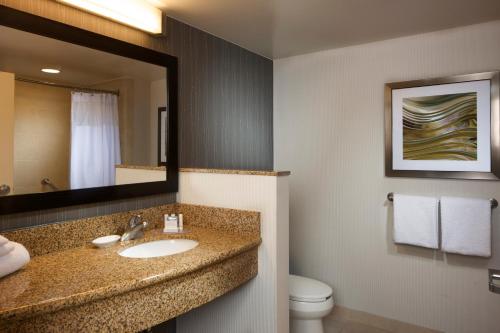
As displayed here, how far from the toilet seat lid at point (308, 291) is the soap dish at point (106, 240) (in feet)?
3.66

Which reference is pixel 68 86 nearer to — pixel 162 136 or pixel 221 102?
pixel 162 136

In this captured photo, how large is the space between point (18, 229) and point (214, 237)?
844 mm

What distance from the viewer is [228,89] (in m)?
2.46

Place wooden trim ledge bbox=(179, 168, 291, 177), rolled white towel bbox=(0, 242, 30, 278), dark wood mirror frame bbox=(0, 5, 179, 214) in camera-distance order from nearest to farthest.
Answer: rolled white towel bbox=(0, 242, 30, 278)
dark wood mirror frame bbox=(0, 5, 179, 214)
wooden trim ledge bbox=(179, 168, 291, 177)

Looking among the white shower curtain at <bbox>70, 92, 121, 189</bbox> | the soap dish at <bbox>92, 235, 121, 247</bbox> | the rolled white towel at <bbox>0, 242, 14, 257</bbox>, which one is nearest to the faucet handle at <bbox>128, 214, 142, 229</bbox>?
the soap dish at <bbox>92, 235, 121, 247</bbox>

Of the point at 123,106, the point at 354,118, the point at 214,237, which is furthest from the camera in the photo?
the point at 354,118

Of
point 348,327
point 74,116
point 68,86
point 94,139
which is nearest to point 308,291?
point 348,327

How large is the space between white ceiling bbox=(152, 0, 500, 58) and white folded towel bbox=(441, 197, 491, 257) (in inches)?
44.4

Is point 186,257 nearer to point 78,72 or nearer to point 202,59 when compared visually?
point 78,72

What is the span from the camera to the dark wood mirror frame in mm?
1348

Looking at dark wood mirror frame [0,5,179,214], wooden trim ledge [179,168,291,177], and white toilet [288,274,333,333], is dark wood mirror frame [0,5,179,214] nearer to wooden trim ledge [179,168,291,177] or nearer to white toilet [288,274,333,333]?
wooden trim ledge [179,168,291,177]

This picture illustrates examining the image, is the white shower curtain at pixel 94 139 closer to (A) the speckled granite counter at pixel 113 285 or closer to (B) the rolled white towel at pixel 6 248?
(A) the speckled granite counter at pixel 113 285

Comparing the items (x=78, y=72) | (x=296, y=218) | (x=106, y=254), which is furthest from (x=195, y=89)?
(x=296, y=218)

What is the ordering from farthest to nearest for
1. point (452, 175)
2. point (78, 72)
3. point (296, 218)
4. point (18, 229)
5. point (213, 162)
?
point (296, 218), point (213, 162), point (452, 175), point (78, 72), point (18, 229)
